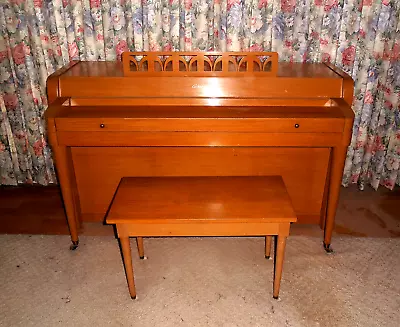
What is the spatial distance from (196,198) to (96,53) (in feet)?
4.40

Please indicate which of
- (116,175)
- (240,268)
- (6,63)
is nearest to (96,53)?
(6,63)

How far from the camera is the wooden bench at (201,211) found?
1618 millimetres

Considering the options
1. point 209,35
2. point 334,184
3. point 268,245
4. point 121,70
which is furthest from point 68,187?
point 334,184

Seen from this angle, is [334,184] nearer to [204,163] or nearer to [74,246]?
[204,163]

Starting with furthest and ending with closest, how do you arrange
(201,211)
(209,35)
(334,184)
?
(209,35)
(334,184)
(201,211)

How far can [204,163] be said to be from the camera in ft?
7.34

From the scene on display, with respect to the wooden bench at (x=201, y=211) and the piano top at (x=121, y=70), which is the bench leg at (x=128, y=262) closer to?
the wooden bench at (x=201, y=211)

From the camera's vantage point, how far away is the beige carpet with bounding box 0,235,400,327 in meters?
1.76

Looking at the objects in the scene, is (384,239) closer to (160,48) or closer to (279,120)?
(279,120)

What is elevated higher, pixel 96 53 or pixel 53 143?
pixel 96 53

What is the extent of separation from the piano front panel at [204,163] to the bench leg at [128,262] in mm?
610

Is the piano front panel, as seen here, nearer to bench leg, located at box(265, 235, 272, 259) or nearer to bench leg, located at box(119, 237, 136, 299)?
bench leg, located at box(265, 235, 272, 259)

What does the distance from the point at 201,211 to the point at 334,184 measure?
2.62 feet

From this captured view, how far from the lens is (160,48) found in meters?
2.51
